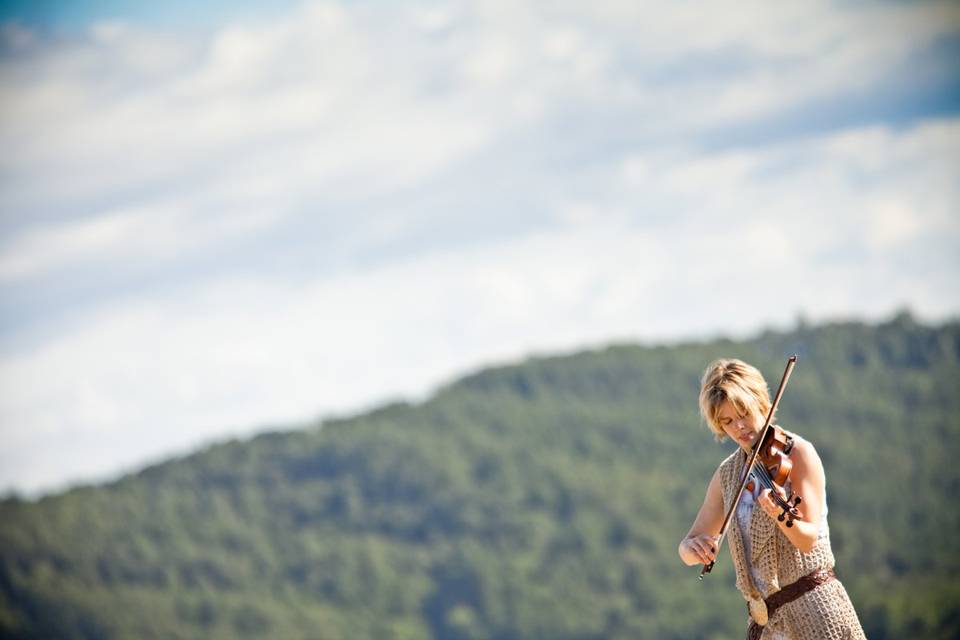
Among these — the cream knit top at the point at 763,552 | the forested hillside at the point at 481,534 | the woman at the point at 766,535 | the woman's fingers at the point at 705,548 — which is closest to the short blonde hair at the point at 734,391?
the woman at the point at 766,535

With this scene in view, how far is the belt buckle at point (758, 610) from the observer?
688 centimetres

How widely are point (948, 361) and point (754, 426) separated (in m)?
199

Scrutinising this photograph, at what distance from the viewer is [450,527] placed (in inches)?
7131

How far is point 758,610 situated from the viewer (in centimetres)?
688

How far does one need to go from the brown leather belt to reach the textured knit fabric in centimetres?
2

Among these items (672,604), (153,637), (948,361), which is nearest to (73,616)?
(153,637)

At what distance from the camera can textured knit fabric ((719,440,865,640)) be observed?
6703mm

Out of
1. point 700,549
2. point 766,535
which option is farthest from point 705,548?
point 766,535

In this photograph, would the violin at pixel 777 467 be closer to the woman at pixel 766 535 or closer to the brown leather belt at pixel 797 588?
the woman at pixel 766 535

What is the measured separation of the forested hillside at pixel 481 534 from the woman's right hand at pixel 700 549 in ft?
408

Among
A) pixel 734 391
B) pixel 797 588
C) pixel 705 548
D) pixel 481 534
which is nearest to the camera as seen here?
pixel 734 391

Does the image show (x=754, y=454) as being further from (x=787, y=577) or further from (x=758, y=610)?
(x=758, y=610)

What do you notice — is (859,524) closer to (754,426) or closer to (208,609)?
(208,609)

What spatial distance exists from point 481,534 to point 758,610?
17292 centimetres
